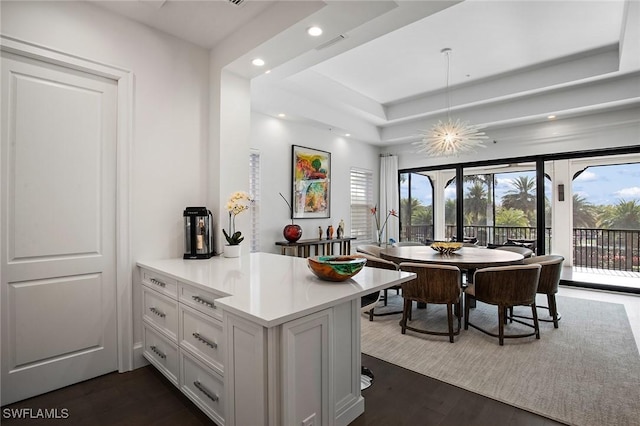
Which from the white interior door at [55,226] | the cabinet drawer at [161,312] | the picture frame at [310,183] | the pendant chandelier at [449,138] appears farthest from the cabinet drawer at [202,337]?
the pendant chandelier at [449,138]

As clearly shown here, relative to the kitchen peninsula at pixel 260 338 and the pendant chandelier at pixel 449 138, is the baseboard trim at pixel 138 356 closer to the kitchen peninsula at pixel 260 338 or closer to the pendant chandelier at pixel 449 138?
the kitchen peninsula at pixel 260 338

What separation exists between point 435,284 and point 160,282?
97.9 inches

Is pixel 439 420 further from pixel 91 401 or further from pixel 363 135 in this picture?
pixel 363 135

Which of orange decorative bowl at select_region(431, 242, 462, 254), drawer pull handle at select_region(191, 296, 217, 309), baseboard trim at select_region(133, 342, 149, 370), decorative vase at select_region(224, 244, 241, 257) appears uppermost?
decorative vase at select_region(224, 244, 241, 257)

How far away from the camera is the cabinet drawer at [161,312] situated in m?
2.17

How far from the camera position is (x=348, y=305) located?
6.05 ft

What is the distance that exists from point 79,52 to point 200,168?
1219 millimetres

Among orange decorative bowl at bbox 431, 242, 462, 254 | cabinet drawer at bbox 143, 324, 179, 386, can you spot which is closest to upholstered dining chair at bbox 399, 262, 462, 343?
orange decorative bowl at bbox 431, 242, 462, 254

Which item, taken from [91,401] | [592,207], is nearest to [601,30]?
[592,207]

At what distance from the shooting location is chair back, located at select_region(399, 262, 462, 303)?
3107mm

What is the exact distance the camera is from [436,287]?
125 inches

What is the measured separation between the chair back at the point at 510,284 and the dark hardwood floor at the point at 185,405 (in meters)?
1.19

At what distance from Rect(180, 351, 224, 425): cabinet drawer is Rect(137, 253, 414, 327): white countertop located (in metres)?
0.50

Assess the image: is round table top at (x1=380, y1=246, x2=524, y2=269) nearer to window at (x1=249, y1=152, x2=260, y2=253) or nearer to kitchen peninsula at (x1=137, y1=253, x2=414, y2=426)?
kitchen peninsula at (x1=137, y1=253, x2=414, y2=426)
